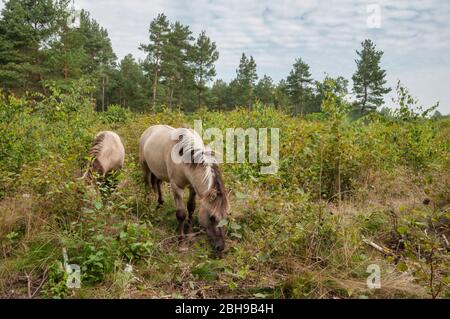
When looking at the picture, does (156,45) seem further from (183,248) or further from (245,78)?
(183,248)

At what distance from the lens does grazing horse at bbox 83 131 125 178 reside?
16.3 ft

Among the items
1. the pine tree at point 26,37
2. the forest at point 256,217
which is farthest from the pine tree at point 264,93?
the forest at point 256,217

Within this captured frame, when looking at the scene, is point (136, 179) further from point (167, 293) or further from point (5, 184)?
point (167, 293)

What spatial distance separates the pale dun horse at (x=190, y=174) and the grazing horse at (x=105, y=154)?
508 millimetres

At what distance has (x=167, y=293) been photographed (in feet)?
10.8

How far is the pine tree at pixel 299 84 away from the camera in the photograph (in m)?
43.0

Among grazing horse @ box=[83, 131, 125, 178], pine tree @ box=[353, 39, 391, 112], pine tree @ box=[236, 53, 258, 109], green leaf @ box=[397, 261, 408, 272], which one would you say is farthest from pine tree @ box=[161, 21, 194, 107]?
green leaf @ box=[397, 261, 408, 272]

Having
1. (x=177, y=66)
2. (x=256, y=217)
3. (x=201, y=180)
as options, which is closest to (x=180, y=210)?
(x=201, y=180)

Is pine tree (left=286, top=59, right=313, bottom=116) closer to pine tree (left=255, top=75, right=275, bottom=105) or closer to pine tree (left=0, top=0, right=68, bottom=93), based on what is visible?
pine tree (left=255, top=75, right=275, bottom=105)

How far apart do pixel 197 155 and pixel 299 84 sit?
139ft

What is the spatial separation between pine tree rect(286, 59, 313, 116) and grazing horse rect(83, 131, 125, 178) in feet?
129

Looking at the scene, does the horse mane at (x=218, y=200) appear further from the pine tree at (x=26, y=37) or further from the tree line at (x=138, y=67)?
the pine tree at (x=26, y=37)

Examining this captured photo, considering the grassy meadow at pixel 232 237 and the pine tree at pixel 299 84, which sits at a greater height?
the pine tree at pixel 299 84
